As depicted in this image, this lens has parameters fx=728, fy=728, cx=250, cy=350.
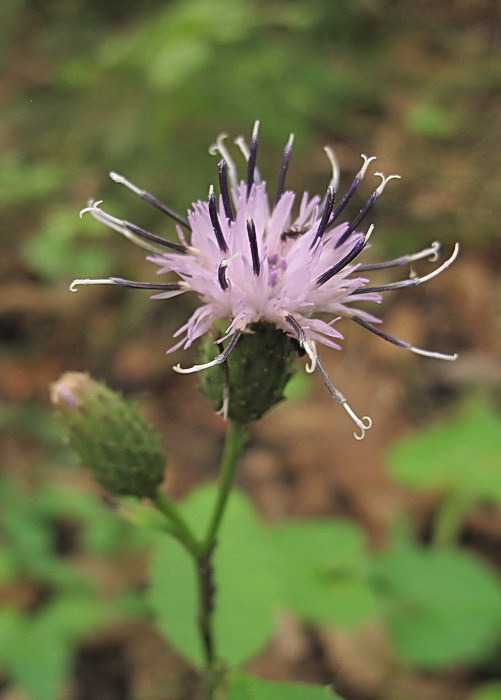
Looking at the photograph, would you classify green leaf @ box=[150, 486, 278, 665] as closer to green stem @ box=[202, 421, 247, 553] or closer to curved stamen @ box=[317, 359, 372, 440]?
green stem @ box=[202, 421, 247, 553]

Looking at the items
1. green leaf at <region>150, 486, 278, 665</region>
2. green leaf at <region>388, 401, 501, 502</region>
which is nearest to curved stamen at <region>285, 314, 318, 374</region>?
green leaf at <region>150, 486, 278, 665</region>

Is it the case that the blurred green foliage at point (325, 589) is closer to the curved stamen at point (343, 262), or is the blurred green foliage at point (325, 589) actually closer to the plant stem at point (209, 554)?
the plant stem at point (209, 554)

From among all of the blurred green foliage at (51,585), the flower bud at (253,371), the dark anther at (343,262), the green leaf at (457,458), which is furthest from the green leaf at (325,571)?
the dark anther at (343,262)

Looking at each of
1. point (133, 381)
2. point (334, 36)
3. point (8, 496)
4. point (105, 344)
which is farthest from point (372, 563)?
point (334, 36)

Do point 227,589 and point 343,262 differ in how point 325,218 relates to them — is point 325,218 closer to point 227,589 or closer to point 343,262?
point 343,262

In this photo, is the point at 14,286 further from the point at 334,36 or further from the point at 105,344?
the point at 334,36

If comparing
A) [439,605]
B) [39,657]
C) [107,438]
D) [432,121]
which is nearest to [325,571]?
[439,605]
